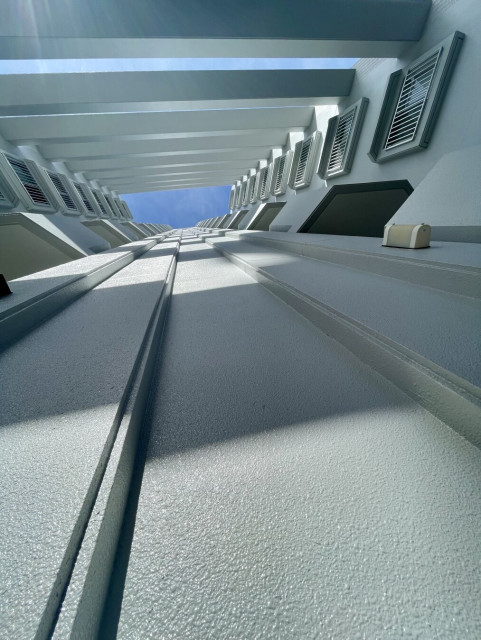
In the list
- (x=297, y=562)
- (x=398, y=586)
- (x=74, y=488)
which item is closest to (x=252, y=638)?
(x=297, y=562)

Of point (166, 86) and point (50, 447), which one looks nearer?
point (50, 447)

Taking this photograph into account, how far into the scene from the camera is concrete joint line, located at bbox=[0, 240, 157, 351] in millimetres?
966

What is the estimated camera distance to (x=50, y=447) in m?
0.47

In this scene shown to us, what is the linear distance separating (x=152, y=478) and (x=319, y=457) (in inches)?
13.5

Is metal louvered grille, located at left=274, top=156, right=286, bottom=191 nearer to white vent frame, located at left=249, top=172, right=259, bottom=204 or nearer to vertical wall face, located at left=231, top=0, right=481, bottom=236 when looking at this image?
white vent frame, located at left=249, top=172, right=259, bottom=204

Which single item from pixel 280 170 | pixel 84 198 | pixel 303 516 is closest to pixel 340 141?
pixel 280 170

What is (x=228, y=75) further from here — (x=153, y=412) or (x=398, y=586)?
(x=398, y=586)

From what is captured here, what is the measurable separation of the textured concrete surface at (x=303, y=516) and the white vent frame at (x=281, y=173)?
9547 mm

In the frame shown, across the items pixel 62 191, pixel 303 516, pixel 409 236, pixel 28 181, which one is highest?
pixel 28 181

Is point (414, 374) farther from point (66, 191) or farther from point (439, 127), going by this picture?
point (66, 191)

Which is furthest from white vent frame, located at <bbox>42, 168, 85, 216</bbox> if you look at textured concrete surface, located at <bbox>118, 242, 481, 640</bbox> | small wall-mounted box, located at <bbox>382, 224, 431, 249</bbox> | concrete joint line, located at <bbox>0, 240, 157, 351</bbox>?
textured concrete surface, located at <bbox>118, 242, 481, 640</bbox>

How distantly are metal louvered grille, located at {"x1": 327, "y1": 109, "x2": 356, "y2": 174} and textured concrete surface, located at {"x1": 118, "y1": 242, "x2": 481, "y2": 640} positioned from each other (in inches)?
267

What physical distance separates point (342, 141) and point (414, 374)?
709cm

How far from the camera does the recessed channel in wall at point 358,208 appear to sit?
314 cm
